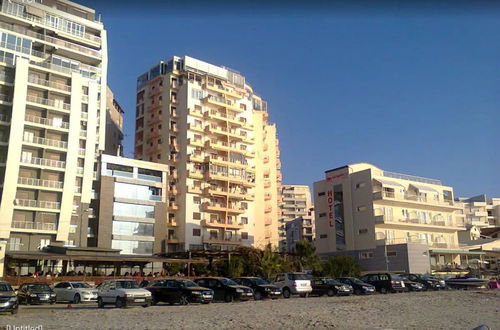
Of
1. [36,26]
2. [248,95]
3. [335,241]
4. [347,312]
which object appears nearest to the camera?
[347,312]

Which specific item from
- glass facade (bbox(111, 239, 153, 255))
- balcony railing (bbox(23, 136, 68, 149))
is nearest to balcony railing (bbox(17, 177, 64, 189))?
balcony railing (bbox(23, 136, 68, 149))

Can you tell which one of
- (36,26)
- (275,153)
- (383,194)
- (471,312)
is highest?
(36,26)

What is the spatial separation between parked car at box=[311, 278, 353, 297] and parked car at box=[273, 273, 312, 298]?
3.07 feet

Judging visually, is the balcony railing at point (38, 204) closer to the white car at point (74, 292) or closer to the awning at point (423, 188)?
the white car at point (74, 292)

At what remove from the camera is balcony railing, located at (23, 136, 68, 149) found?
59734 mm

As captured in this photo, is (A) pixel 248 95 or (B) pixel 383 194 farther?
(A) pixel 248 95

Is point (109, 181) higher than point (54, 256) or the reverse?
higher

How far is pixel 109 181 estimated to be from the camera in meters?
69.1

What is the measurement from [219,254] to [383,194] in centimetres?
2370

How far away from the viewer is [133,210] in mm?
70938

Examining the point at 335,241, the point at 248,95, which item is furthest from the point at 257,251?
the point at 248,95

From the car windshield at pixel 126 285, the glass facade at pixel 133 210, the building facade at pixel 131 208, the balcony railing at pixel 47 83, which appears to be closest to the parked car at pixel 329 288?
the car windshield at pixel 126 285

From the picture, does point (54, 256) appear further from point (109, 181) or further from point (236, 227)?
point (236, 227)

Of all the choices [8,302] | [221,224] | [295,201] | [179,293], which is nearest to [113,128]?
[221,224]
